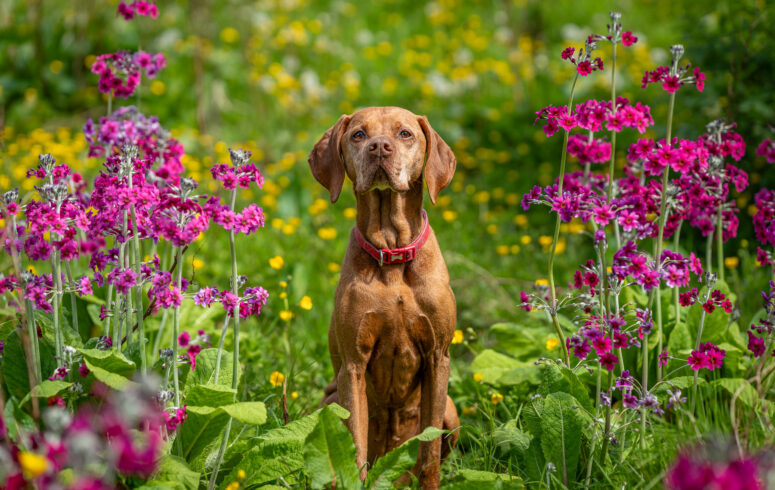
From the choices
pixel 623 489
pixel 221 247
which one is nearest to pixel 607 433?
pixel 623 489

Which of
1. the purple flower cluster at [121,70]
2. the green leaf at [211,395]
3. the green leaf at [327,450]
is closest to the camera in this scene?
the green leaf at [327,450]

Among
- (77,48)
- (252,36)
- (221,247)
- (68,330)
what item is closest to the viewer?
(68,330)

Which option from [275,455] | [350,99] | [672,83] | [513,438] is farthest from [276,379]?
[350,99]

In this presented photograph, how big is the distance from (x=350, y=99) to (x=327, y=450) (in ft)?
18.3

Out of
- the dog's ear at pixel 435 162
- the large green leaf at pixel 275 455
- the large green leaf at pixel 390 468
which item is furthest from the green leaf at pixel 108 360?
the dog's ear at pixel 435 162

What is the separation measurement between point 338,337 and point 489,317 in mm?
1735

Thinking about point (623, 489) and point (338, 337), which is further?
point (338, 337)

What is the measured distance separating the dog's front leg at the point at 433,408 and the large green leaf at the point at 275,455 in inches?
16.8

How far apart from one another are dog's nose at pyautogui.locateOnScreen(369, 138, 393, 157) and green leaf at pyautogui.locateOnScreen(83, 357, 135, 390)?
3.79 ft

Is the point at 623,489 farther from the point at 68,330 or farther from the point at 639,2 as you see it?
the point at 639,2

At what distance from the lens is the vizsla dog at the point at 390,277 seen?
2.76 meters

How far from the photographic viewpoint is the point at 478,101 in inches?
286

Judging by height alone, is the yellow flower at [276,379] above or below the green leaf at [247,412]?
below

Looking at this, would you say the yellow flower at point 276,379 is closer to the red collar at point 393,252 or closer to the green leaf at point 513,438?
the red collar at point 393,252
